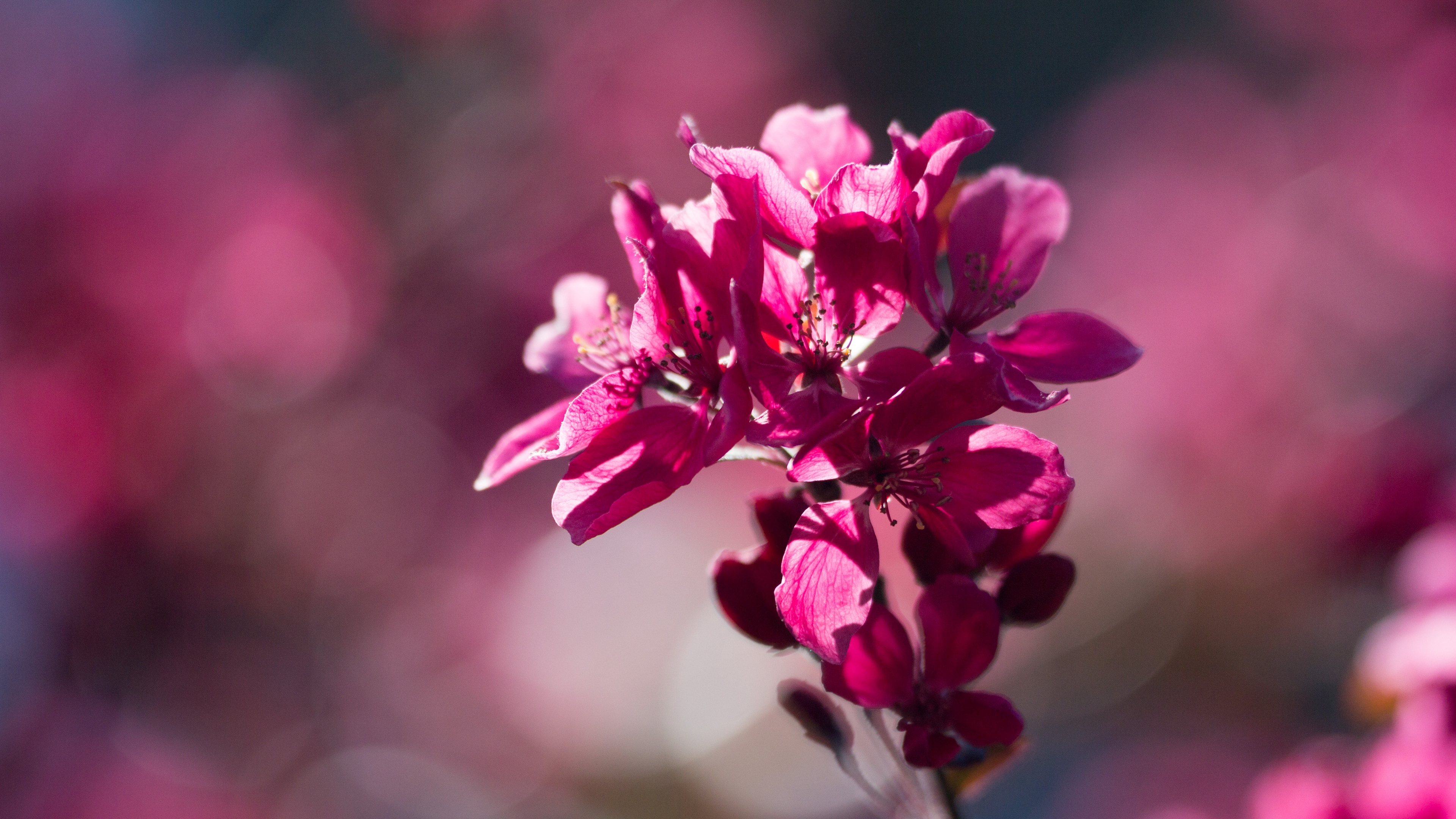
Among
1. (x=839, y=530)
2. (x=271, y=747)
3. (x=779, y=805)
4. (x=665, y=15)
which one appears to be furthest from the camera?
(x=665, y=15)

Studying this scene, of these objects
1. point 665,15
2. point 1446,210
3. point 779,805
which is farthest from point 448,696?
point 1446,210

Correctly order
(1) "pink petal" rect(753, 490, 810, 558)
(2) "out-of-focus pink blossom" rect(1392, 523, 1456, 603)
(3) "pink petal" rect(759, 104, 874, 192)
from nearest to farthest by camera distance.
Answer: (1) "pink petal" rect(753, 490, 810, 558)
(3) "pink petal" rect(759, 104, 874, 192)
(2) "out-of-focus pink blossom" rect(1392, 523, 1456, 603)

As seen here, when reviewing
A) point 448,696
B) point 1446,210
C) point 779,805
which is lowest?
point 779,805

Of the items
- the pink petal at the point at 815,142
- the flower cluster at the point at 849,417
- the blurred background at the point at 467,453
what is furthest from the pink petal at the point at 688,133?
the blurred background at the point at 467,453

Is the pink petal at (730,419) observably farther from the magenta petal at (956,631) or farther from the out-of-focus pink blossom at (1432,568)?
the out-of-focus pink blossom at (1432,568)

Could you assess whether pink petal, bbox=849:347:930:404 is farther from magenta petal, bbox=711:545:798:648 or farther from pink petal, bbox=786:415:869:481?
magenta petal, bbox=711:545:798:648

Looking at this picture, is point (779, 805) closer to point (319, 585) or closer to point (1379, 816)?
point (319, 585)

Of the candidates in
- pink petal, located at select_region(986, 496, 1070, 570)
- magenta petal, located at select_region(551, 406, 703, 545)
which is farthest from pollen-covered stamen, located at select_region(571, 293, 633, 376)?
pink petal, located at select_region(986, 496, 1070, 570)
